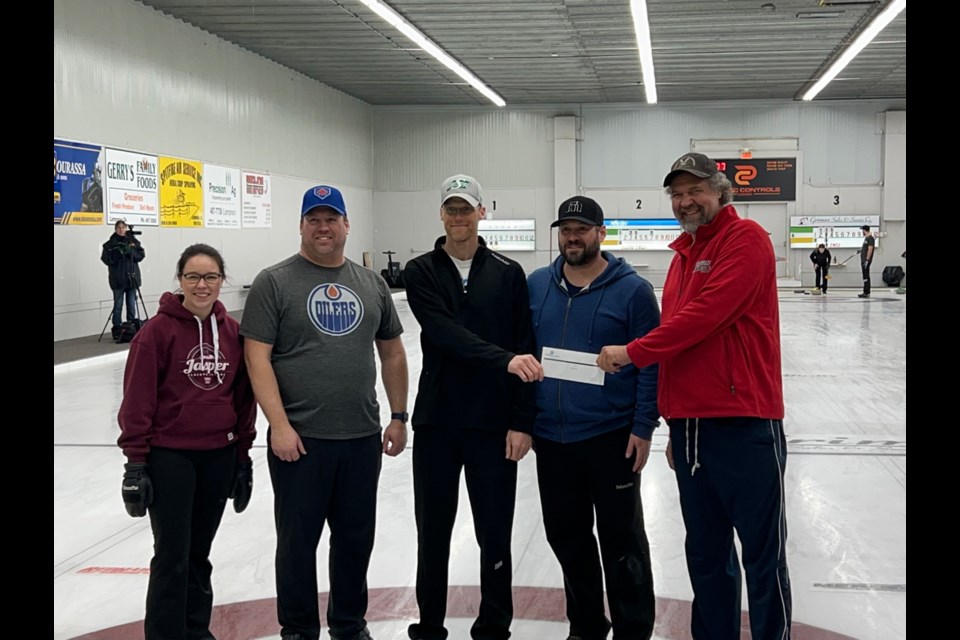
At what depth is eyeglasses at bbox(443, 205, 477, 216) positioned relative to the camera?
3400mm

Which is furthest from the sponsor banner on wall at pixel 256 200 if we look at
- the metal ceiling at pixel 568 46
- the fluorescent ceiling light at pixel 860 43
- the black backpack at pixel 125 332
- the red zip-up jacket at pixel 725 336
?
the red zip-up jacket at pixel 725 336

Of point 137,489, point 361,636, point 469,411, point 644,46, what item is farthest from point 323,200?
point 644,46

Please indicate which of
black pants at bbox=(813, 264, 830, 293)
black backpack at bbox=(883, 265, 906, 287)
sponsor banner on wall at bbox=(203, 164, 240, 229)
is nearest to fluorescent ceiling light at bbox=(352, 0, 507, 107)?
sponsor banner on wall at bbox=(203, 164, 240, 229)

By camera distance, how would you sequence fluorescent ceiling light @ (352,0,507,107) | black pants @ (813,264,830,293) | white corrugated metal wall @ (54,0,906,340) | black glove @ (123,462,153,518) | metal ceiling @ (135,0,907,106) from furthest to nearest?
black pants @ (813,264,830,293) < white corrugated metal wall @ (54,0,906,340) < metal ceiling @ (135,0,907,106) < fluorescent ceiling light @ (352,0,507,107) < black glove @ (123,462,153,518)

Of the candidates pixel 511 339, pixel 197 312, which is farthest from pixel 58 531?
pixel 511 339

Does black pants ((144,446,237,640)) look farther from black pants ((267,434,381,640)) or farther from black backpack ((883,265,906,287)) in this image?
black backpack ((883,265,906,287))

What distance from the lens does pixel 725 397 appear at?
2982 mm

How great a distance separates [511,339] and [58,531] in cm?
308

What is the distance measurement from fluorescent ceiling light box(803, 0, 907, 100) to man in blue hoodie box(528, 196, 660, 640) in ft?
40.1

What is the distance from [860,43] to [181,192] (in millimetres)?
14362

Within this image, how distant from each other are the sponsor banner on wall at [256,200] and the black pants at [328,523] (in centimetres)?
1704

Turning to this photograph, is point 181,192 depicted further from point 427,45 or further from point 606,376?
point 606,376
